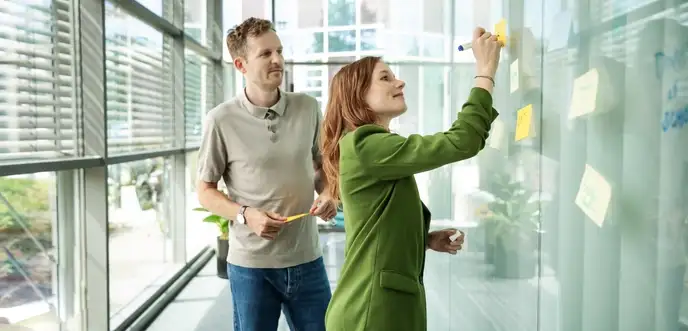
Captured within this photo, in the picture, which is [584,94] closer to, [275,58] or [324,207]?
[324,207]

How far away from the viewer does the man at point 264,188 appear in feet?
4.81

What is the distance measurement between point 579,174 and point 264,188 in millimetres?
808

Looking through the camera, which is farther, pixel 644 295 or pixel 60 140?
pixel 60 140

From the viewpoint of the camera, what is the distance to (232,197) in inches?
61.4

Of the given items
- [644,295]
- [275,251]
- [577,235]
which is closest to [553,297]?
[577,235]

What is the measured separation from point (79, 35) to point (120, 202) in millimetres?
1073

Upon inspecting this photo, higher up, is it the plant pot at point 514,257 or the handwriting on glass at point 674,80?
the handwriting on glass at point 674,80

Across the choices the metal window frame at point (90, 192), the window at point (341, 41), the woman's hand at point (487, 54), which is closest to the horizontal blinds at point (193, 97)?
the window at point (341, 41)

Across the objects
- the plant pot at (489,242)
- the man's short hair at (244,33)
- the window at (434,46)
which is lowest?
the plant pot at (489,242)

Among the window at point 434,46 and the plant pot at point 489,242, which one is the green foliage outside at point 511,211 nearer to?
the plant pot at point 489,242

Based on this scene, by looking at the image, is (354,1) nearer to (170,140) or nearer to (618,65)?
(170,140)

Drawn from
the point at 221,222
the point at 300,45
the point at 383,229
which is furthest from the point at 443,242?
the point at 300,45

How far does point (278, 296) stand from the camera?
1507mm

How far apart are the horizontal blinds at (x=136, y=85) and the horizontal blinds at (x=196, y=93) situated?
0.38 m
